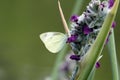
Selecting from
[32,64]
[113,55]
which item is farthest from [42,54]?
[113,55]

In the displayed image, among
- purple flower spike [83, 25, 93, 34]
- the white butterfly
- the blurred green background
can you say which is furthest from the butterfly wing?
the blurred green background

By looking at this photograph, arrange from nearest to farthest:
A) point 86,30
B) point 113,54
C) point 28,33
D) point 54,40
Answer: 1. point 86,30
2. point 54,40
3. point 113,54
4. point 28,33

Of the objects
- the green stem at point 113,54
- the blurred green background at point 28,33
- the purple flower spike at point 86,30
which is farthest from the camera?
the blurred green background at point 28,33

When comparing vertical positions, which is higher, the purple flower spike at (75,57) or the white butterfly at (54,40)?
the white butterfly at (54,40)

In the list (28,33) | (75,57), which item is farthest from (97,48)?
(28,33)

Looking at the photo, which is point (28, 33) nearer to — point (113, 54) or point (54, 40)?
point (113, 54)

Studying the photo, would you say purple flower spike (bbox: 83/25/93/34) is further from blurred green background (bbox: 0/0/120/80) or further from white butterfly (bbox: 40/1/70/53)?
blurred green background (bbox: 0/0/120/80)

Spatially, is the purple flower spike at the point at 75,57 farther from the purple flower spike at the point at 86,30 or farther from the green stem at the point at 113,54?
the green stem at the point at 113,54

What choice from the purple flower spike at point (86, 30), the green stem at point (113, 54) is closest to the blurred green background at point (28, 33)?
the green stem at point (113, 54)
